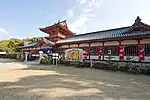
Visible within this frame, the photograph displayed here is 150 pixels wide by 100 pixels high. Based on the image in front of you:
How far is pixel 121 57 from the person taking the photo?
15977 millimetres

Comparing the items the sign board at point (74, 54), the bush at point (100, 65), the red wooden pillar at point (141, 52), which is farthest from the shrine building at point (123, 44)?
the bush at point (100, 65)

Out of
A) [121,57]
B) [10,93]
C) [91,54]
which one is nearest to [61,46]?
[91,54]

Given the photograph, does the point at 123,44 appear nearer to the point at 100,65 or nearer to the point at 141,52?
the point at 141,52

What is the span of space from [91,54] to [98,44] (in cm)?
155

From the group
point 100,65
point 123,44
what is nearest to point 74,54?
point 100,65

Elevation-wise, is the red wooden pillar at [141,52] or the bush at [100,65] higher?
the red wooden pillar at [141,52]

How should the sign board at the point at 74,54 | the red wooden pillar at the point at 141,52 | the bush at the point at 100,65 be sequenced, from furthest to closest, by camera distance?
the sign board at the point at 74,54 → the bush at the point at 100,65 → the red wooden pillar at the point at 141,52

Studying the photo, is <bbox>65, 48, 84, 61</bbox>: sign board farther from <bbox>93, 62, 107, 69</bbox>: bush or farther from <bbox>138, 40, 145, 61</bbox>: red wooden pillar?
<bbox>138, 40, 145, 61</bbox>: red wooden pillar

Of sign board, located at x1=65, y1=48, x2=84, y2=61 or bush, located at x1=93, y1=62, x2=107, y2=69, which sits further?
sign board, located at x1=65, y1=48, x2=84, y2=61

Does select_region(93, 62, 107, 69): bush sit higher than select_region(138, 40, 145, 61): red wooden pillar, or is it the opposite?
select_region(138, 40, 145, 61): red wooden pillar

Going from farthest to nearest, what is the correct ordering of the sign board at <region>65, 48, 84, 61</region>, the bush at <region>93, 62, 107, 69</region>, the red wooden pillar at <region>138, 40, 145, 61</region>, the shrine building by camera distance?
the sign board at <region>65, 48, 84, 61</region>, the bush at <region>93, 62, 107, 69</region>, the shrine building, the red wooden pillar at <region>138, 40, 145, 61</region>

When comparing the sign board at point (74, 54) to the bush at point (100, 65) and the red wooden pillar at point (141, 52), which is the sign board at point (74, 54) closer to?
the bush at point (100, 65)

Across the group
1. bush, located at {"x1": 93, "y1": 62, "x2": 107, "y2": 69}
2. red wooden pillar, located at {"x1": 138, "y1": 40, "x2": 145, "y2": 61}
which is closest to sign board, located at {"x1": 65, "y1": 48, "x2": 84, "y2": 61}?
bush, located at {"x1": 93, "y1": 62, "x2": 107, "y2": 69}

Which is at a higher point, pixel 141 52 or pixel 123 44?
pixel 123 44
